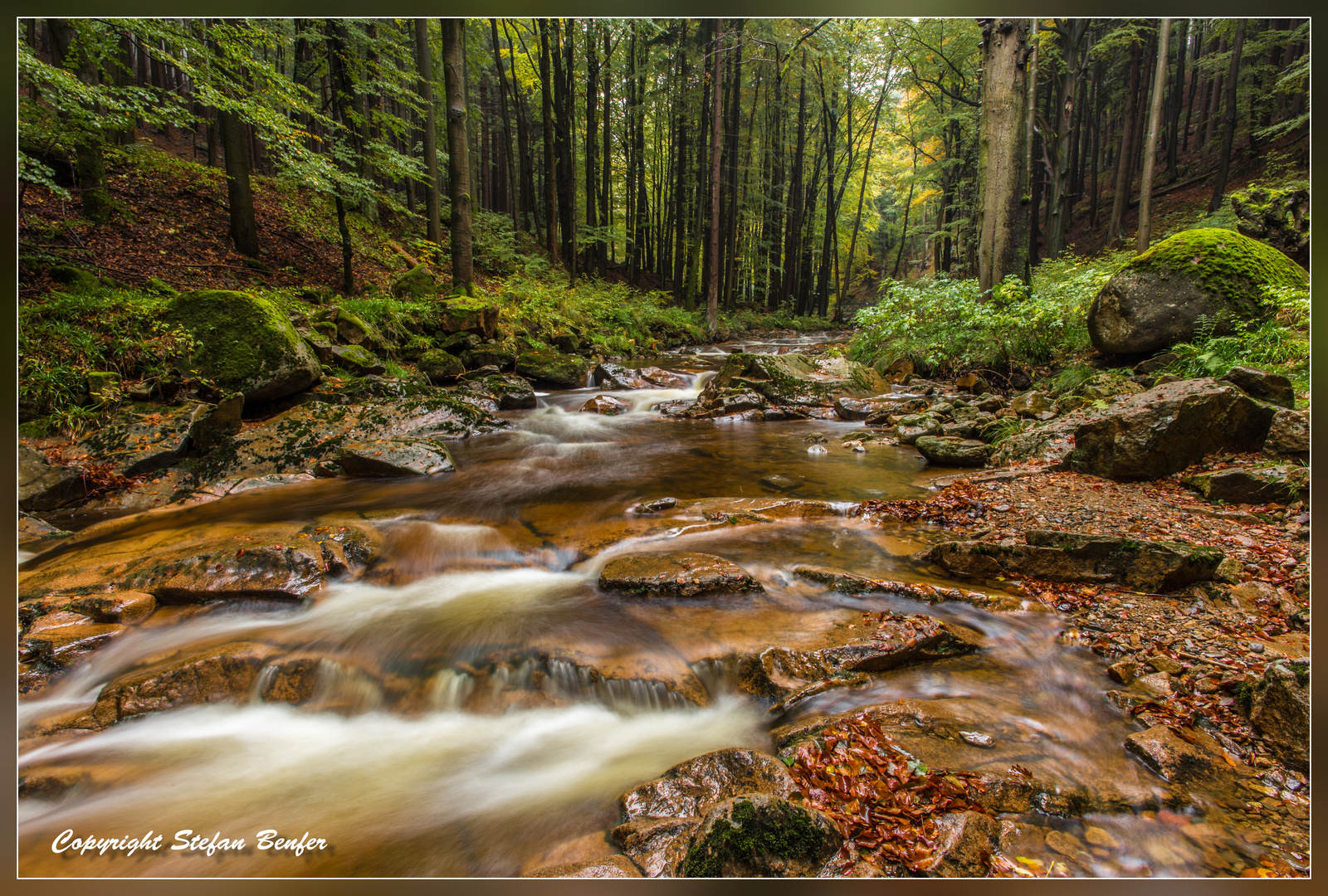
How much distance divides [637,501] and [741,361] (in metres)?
6.70

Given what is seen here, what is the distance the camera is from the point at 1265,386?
192 inches

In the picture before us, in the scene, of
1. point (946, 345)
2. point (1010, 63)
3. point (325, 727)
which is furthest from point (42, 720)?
point (1010, 63)

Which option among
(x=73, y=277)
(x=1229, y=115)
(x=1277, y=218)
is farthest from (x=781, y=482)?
(x=1229, y=115)

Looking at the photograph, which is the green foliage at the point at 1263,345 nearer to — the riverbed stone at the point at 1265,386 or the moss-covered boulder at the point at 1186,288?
the moss-covered boulder at the point at 1186,288

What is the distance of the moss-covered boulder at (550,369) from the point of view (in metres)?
12.2

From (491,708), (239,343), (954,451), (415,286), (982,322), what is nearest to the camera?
(491,708)

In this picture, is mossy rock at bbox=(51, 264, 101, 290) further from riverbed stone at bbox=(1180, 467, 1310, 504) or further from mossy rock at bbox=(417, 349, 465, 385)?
riverbed stone at bbox=(1180, 467, 1310, 504)

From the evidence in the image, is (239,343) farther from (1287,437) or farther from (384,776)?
→ (1287,437)

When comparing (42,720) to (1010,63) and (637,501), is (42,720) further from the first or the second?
(1010,63)

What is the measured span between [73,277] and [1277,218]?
68.8 feet

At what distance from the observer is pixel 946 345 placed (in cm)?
1059

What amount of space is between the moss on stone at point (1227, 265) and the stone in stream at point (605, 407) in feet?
26.5

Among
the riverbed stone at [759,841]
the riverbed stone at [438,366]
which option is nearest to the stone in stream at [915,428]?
the riverbed stone at [759,841]

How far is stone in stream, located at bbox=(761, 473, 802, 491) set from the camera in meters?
6.04
